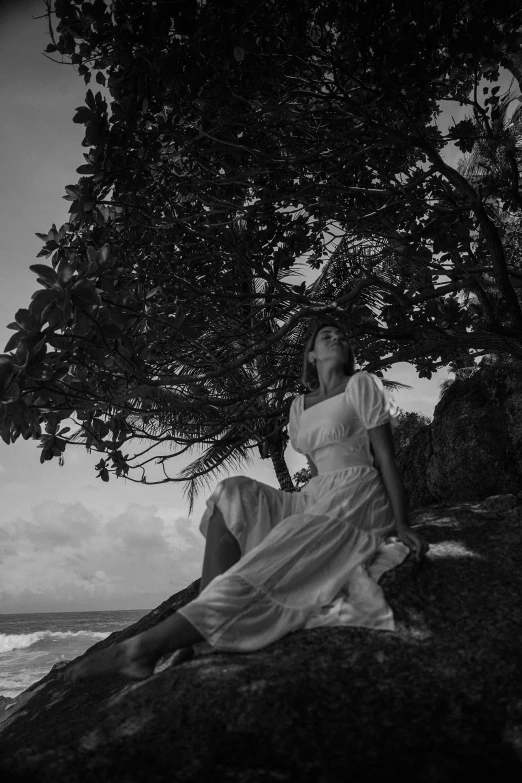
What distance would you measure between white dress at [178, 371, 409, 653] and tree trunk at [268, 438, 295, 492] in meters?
9.05

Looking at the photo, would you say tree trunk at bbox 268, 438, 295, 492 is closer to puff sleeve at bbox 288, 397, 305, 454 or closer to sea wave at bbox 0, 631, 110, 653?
puff sleeve at bbox 288, 397, 305, 454

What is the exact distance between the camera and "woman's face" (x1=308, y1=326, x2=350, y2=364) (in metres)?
4.09

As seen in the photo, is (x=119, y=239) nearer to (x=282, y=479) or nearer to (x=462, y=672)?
(x=462, y=672)

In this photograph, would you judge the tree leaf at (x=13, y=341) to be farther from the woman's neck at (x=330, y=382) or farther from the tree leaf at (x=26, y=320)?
the woman's neck at (x=330, y=382)

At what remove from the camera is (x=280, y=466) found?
1307cm

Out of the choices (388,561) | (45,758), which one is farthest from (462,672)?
(45,758)

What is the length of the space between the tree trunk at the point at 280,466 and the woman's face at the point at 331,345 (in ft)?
28.6

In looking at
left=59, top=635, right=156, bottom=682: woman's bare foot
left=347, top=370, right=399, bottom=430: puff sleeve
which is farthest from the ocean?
left=347, top=370, right=399, bottom=430: puff sleeve

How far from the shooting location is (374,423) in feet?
11.6

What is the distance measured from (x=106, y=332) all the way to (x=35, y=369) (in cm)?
54

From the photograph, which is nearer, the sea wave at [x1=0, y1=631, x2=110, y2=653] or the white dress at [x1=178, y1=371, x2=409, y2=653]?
the white dress at [x1=178, y1=371, x2=409, y2=653]

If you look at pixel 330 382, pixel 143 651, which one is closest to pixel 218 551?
pixel 143 651

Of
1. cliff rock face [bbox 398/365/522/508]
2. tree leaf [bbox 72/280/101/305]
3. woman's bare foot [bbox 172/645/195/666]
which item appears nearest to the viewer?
woman's bare foot [bbox 172/645/195/666]

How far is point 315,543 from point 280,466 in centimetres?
995
